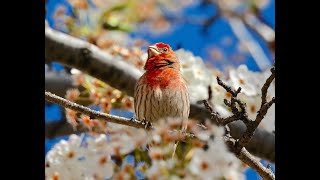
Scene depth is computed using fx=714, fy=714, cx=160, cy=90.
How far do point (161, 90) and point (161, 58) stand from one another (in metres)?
0.13

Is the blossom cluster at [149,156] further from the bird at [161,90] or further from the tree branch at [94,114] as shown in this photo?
the bird at [161,90]

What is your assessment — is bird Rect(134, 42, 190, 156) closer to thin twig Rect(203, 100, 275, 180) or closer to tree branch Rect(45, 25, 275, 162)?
tree branch Rect(45, 25, 275, 162)

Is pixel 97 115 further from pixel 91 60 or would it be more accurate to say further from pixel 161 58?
pixel 91 60

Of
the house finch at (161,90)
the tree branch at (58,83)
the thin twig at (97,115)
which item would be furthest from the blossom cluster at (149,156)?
the tree branch at (58,83)

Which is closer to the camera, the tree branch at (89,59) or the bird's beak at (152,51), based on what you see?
the bird's beak at (152,51)

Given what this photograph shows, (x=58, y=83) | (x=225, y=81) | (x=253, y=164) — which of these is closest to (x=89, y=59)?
(x=58, y=83)

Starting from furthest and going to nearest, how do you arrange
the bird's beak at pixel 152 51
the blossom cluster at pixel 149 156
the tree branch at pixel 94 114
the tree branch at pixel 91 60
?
the tree branch at pixel 91 60
the bird's beak at pixel 152 51
the tree branch at pixel 94 114
the blossom cluster at pixel 149 156

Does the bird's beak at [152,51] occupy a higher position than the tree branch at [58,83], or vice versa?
the tree branch at [58,83]

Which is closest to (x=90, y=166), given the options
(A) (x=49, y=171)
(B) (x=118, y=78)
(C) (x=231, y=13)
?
(A) (x=49, y=171)

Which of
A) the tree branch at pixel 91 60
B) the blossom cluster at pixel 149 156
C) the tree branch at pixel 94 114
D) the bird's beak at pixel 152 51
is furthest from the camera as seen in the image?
the tree branch at pixel 91 60

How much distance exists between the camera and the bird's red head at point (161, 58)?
213 centimetres

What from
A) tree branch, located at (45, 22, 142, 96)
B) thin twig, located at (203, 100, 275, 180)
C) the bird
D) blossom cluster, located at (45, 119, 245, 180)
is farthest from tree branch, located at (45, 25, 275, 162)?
thin twig, located at (203, 100, 275, 180)

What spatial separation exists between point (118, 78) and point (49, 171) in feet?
1.49
